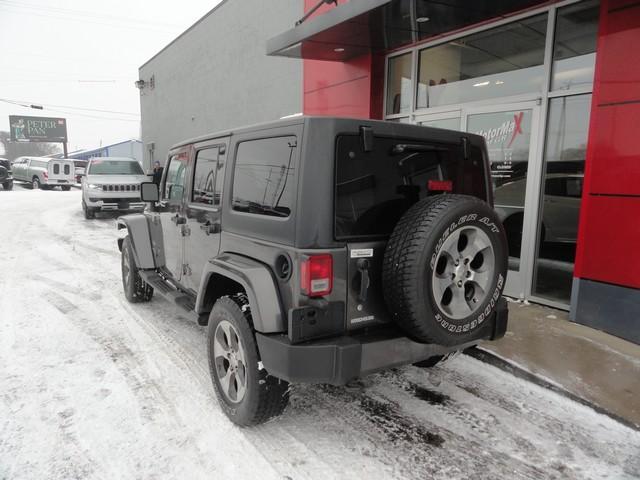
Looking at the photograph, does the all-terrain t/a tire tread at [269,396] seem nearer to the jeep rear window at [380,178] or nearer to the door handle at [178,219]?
the jeep rear window at [380,178]

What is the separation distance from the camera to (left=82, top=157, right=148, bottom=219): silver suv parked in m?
13.0

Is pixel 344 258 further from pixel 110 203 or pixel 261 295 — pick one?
pixel 110 203

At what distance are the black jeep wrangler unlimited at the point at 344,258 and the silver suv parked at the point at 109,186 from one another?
11.4m

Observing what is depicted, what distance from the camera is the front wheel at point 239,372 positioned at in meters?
2.61

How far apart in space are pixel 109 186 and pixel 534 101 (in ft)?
38.4

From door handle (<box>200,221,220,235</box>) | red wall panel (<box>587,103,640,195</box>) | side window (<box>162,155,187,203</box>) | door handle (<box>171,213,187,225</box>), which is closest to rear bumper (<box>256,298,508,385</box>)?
door handle (<box>200,221,220,235</box>)

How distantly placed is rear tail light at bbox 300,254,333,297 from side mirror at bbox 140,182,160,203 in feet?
8.78

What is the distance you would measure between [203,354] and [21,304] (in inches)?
114

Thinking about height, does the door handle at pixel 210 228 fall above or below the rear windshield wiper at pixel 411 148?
below

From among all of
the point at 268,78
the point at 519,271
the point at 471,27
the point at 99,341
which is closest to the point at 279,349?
the point at 99,341

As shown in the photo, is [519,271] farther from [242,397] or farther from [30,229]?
[30,229]

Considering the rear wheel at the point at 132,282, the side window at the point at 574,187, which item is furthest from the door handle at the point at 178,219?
the side window at the point at 574,187

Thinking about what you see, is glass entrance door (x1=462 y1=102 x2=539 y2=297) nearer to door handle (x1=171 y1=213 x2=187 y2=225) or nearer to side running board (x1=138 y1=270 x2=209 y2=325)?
door handle (x1=171 y1=213 x2=187 y2=225)

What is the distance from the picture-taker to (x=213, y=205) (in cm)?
336
